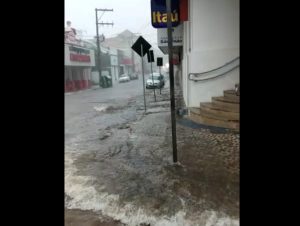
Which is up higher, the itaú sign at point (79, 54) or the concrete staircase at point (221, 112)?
the itaú sign at point (79, 54)

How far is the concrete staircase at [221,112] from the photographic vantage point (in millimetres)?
6691

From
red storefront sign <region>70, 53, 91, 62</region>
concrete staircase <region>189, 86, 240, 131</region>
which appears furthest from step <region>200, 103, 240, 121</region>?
red storefront sign <region>70, 53, 91, 62</region>

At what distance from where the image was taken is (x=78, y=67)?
30.1 meters

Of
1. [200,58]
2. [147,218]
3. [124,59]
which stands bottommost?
[147,218]

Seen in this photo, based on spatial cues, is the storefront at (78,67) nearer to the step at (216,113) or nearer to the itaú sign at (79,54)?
the itaú sign at (79,54)

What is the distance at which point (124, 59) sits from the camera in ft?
176

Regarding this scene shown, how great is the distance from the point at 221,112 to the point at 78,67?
2526cm

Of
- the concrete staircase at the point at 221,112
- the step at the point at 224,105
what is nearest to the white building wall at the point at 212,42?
the concrete staircase at the point at 221,112

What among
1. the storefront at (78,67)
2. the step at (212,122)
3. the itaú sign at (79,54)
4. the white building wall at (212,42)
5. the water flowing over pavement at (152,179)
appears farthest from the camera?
the itaú sign at (79,54)

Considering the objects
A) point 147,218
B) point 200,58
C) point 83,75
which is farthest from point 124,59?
point 147,218
